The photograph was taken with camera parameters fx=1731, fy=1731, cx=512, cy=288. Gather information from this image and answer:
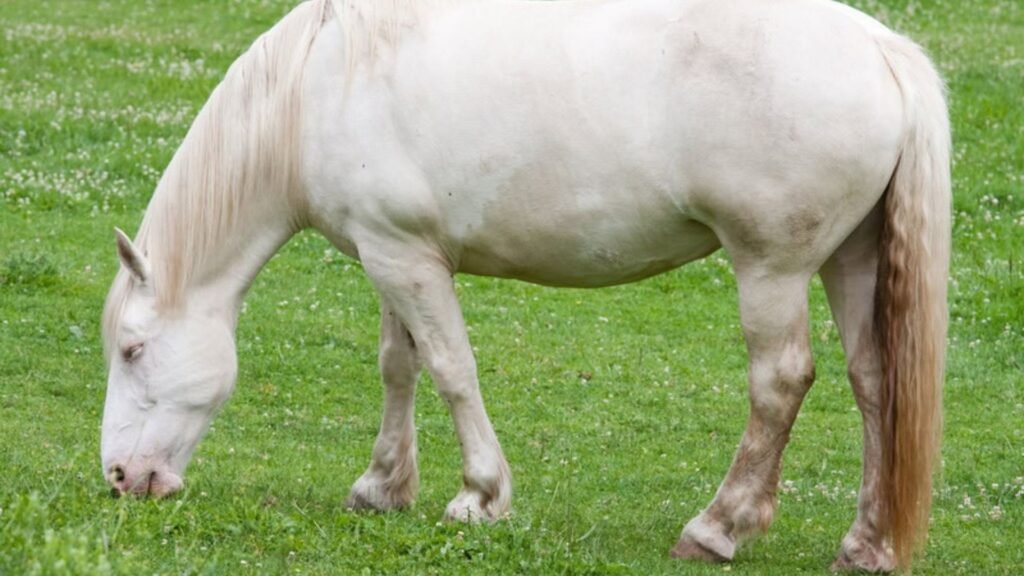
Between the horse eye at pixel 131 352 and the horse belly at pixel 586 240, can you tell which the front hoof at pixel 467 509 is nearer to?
the horse belly at pixel 586 240

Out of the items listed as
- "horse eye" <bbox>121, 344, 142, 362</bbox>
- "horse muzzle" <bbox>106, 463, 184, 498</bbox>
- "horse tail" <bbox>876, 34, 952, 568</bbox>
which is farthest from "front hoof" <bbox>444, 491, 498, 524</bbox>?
"horse tail" <bbox>876, 34, 952, 568</bbox>

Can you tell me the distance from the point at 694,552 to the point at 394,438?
1.52m

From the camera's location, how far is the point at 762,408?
670 cm

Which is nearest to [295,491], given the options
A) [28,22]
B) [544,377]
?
[544,377]

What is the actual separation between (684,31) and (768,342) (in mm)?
1225

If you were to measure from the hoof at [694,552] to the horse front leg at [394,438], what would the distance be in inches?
52.9

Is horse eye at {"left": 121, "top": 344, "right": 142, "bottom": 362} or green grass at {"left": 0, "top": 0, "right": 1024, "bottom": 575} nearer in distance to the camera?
green grass at {"left": 0, "top": 0, "right": 1024, "bottom": 575}

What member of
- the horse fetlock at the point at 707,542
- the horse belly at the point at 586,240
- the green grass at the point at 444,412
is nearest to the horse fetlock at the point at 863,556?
the green grass at the point at 444,412

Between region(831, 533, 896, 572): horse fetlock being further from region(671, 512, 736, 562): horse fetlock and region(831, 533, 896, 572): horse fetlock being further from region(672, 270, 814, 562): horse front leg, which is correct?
region(671, 512, 736, 562): horse fetlock

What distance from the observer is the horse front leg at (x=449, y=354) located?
275 inches

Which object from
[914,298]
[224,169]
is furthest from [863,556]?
[224,169]

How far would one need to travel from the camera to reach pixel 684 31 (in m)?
6.56

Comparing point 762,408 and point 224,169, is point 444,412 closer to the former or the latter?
point 224,169

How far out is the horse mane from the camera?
709cm
